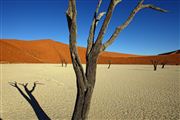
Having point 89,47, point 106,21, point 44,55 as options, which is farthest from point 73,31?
point 44,55

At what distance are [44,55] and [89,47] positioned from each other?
332ft

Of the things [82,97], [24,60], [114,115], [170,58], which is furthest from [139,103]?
[170,58]

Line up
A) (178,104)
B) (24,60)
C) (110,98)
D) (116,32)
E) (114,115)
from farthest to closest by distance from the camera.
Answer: (24,60), (110,98), (178,104), (114,115), (116,32)

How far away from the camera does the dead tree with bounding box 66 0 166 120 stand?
13.3ft

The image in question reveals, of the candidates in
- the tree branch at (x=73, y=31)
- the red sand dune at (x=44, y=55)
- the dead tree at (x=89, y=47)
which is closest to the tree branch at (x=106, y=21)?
the dead tree at (x=89, y=47)

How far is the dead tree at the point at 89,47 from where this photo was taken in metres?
4.06

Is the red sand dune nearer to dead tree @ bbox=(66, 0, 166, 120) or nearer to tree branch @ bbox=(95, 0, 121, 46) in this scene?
dead tree @ bbox=(66, 0, 166, 120)

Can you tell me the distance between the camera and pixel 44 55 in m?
102

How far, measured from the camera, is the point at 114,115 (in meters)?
6.95

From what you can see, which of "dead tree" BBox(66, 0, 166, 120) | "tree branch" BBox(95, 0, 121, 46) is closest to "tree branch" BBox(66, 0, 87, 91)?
"dead tree" BBox(66, 0, 166, 120)

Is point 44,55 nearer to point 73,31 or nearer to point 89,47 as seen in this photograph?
point 89,47

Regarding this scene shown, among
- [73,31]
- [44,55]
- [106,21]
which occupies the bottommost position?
[73,31]

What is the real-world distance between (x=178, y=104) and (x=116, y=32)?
236 inches

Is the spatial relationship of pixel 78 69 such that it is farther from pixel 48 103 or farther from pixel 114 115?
pixel 48 103
